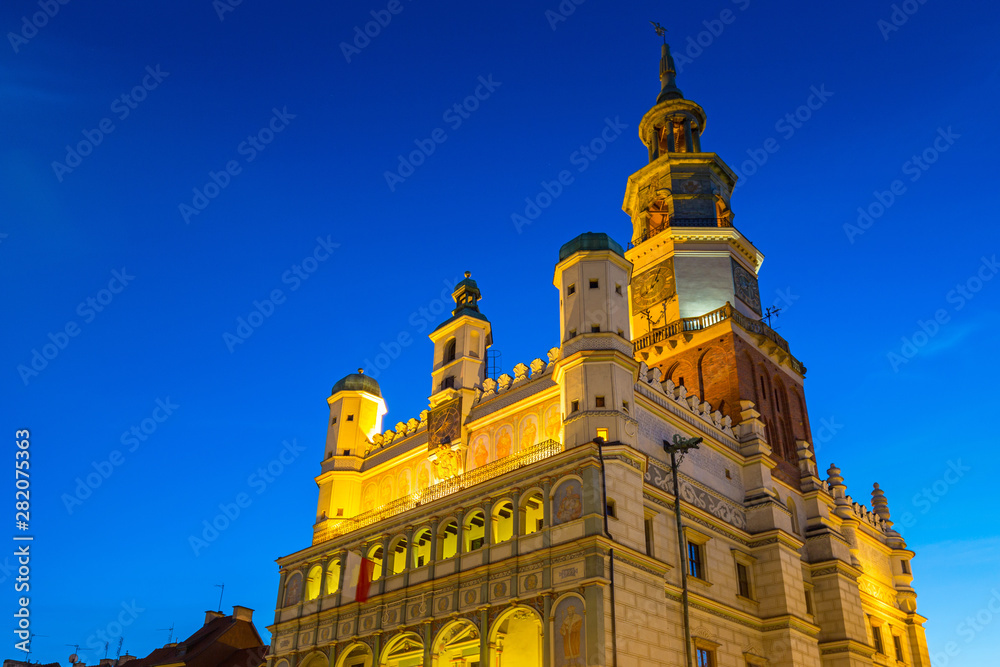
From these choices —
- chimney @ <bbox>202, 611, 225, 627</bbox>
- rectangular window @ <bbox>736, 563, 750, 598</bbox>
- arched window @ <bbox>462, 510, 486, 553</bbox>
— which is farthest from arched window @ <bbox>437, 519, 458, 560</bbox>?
chimney @ <bbox>202, 611, 225, 627</bbox>

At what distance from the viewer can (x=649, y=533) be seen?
120 feet

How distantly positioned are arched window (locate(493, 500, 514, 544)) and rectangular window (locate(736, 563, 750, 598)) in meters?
11.9

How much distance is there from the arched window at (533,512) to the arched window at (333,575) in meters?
13.4

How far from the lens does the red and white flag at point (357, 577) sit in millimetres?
41781

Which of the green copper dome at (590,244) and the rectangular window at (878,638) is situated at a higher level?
the green copper dome at (590,244)

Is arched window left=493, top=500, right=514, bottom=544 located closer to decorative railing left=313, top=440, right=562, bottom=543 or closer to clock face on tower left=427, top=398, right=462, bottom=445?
decorative railing left=313, top=440, right=562, bottom=543

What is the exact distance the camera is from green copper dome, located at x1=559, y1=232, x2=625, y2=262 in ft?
138

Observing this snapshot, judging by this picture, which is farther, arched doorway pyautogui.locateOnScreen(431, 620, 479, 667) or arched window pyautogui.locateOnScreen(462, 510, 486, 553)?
arched window pyautogui.locateOnScreen(462, 510, 486, 553)

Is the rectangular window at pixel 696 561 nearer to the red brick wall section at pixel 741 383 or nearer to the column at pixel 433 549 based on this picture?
the red brick wall section at pixel 741 383

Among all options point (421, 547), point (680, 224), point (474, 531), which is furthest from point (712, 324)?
point (421, 547)

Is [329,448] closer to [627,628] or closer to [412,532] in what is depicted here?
[412,532]

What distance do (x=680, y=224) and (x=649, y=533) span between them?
1052 inches

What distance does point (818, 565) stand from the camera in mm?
45812

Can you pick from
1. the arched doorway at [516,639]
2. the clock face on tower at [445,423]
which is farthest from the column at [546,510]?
the clock face on tower at [445,423]
